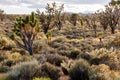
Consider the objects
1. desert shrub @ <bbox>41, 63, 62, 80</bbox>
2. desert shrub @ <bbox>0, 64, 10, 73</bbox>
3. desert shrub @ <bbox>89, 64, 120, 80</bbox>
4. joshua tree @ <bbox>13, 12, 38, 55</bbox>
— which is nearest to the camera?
desert shrub @ <bbox>89, 64, 120, 80</bbox>

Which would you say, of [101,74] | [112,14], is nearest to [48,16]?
[112,14]

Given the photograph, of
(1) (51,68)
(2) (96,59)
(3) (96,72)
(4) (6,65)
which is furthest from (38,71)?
(4) (6,65)

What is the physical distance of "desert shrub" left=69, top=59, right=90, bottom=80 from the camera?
1254 cm

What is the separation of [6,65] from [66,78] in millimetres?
5433

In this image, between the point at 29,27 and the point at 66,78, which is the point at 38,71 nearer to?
the point at 66,78

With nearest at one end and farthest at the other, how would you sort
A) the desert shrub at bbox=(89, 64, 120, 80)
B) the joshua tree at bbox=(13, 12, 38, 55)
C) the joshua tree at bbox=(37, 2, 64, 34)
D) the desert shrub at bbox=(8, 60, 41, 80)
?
the desert shrub at bbox=(89, 64, 120, 80) → the desert shrub at bbox=(8, 60, 41, 80) → the joshua tree at bbox=(13, 12, 38, 55) → the joshua tree at bbox=(37, 2, 64, 34)

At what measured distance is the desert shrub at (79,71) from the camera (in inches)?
494

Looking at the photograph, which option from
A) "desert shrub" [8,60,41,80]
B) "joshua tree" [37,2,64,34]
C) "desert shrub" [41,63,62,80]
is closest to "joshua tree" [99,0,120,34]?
"joshua tree" [37,2,64,34]

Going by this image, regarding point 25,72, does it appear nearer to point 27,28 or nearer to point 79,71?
point 79,71

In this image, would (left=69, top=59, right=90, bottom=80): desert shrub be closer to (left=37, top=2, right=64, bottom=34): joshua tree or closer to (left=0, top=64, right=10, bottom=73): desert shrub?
(left=0, top=64, right=10, bottom=73): desert shrub

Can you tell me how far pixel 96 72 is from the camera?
11781 mm

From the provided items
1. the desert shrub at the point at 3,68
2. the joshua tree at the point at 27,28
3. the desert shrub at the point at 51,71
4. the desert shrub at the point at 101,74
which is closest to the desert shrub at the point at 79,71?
the desert shrub at the point at 101,74

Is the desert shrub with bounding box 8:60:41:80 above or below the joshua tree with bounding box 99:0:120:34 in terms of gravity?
above

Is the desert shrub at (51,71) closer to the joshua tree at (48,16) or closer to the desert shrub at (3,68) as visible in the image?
the desert shrub at (3,68)
